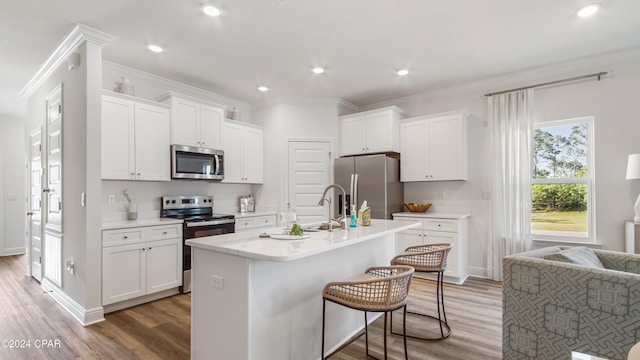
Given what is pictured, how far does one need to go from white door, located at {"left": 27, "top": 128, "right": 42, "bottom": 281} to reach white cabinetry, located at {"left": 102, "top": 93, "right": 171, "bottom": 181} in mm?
1505

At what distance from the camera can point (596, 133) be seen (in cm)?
385

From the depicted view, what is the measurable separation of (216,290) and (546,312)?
6.73 ft

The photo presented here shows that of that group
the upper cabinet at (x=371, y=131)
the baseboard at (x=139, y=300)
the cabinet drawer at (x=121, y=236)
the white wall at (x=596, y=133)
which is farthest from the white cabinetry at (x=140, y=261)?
the white wall at (x=596, y=133)

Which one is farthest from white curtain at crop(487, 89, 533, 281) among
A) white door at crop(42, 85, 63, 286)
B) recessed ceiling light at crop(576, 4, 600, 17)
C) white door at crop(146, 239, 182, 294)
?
white door at crop(42, 85, 63, 286)

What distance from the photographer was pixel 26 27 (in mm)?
2893

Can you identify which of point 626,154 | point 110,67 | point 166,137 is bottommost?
point 626,154

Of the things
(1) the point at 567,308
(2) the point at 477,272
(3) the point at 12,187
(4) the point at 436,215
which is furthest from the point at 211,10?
(3) the point at 12,187

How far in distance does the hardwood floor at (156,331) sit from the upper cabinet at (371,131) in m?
2.19

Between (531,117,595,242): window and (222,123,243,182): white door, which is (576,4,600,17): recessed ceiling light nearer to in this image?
(531,117,595,242): window

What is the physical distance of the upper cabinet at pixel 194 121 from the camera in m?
4.05

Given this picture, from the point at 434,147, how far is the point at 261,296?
11.9 ft

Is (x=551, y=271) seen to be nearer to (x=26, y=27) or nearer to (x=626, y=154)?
(x=626, y=154)

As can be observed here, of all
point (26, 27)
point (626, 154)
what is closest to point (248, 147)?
point (26, 27)

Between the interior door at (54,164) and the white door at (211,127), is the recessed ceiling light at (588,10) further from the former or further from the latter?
the interior door at (54,164)
